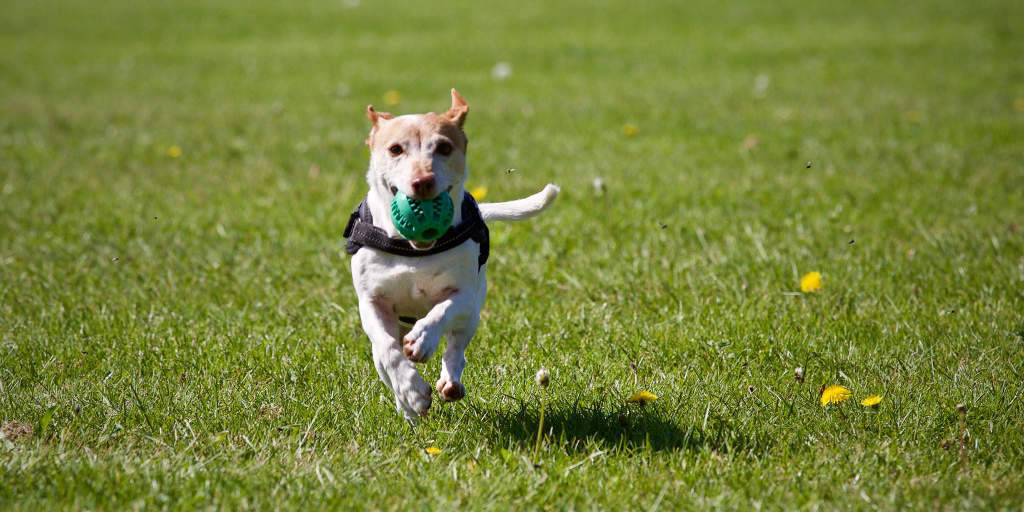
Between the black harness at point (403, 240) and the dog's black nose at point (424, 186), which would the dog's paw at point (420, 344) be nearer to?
the black harness at point (403, 240)

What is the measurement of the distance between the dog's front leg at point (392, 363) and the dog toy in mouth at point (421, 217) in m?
0.35

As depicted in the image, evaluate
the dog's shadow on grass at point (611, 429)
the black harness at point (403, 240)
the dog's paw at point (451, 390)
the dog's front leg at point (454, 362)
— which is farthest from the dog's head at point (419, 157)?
the dog's shadow on grass at point (611, 429)

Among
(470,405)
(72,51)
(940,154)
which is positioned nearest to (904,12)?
(940,154)

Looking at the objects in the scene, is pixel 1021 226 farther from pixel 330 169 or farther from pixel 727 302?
pixel 330 169

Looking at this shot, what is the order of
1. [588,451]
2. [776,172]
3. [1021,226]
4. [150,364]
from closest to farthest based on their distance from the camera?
1. [588,451]
2. [150,364]
3. [1021,226]
4. [776,172]

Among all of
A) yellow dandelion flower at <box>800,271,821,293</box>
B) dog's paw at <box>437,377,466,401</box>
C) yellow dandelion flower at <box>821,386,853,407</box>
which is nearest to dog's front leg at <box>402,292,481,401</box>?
dog's paw at <box>437,377,466,401</box>

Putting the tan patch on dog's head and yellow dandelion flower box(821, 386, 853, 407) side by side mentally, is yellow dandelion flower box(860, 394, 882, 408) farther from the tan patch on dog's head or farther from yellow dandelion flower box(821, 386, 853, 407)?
the tan patch on dog's head

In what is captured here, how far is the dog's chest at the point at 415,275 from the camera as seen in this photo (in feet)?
9.74

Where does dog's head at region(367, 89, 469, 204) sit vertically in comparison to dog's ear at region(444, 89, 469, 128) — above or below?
below

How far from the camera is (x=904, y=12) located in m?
18.7

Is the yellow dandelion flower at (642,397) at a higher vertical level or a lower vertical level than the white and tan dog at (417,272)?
lower

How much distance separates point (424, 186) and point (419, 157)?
142mm

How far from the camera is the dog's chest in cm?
297

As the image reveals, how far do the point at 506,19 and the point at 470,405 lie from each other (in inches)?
668
